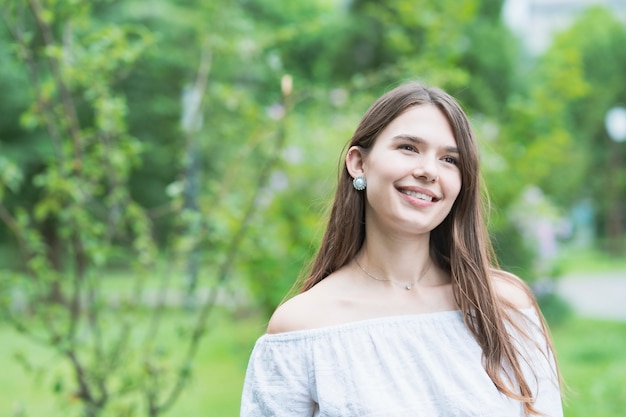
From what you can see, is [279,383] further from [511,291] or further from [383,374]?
[511,291]

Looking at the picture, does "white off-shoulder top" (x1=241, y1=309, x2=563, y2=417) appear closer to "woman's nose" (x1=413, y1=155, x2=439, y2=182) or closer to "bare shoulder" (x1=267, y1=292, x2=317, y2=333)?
"bare shoulder" (x1=267, y1=292, x2=317, y2=333)

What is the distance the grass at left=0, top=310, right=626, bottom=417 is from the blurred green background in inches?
0.9

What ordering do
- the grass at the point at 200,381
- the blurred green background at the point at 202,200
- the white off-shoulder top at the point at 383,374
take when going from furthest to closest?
1. the grass at the point at 200,381
2. the blurred green background at the point at 202,200
3. the white off-shoulder top at the point at 383,374

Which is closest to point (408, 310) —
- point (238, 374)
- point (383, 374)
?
point (383, 374)

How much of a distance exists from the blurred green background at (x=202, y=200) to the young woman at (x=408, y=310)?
365 millimetres

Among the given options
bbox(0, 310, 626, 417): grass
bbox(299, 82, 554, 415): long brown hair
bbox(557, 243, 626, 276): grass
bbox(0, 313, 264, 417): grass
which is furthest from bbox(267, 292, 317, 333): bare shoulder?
bbox(557, 243, 626, 276): grass

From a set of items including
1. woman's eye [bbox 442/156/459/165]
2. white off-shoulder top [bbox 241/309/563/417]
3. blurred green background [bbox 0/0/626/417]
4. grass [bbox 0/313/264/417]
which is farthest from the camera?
grass [bbox 0/313/264/417]

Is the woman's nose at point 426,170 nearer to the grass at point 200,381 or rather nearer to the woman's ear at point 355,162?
the woman's ear at point 355,162

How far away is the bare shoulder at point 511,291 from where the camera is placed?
5.48 feet

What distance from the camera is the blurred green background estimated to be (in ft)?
9.93

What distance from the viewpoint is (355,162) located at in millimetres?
1649

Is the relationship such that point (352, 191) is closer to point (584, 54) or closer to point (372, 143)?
point (372, 143)

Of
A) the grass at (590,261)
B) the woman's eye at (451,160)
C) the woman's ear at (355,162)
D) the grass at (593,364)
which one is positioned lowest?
the grass at (590,261)

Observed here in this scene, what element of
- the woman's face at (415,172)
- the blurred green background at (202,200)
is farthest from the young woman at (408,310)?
the blurred green background at (202,200)
